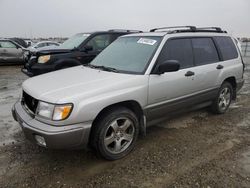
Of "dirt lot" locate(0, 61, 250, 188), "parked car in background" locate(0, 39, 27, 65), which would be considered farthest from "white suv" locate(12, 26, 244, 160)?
"parked car in background" locate(0, 39, 27, 65)

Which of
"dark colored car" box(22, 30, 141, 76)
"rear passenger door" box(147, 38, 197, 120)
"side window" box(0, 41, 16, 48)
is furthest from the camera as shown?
"side window" box(0, 41, 16, 48)

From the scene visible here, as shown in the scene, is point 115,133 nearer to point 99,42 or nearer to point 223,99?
point 223,99

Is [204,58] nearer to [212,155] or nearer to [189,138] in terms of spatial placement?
[189,138]

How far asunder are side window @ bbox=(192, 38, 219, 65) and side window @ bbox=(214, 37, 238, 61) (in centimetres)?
23

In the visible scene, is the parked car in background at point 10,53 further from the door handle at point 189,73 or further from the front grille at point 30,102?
the door handle at point 189,73

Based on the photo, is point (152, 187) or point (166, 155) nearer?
point (152, 187)

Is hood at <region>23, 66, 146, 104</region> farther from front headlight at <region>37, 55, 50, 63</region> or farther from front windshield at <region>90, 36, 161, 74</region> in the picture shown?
front headlight at <region>37, 55, 50, 63</region>

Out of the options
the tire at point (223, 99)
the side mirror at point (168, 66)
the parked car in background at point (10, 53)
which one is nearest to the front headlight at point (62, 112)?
the side mirror at point (168, 66)

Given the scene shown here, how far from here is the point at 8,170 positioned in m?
3.28

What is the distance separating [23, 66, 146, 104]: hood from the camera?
10.1 ft

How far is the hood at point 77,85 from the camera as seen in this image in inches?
121

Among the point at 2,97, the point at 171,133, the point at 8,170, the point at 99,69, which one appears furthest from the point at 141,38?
the point at 2,97

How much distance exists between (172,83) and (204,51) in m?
1.26

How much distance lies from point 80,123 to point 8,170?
116 cm
